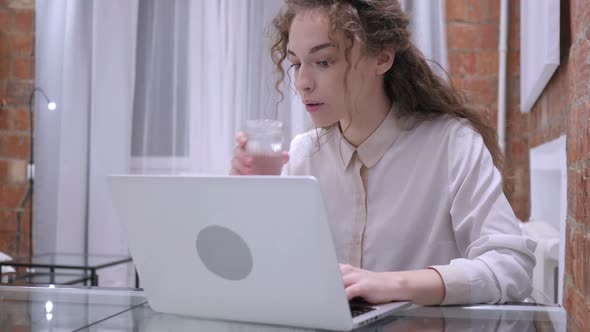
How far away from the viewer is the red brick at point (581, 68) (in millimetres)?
1031

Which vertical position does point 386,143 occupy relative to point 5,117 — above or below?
below

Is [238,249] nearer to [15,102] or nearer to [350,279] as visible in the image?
[350,279]

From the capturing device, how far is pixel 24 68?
11.0 feet

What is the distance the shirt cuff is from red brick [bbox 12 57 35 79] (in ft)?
9.36

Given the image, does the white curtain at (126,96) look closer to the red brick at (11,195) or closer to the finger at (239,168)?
the red brick at (11,195)

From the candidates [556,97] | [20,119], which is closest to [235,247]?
[556,97]

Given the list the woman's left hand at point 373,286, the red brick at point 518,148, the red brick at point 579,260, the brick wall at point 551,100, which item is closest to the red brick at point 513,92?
the brick wall at point 551,100

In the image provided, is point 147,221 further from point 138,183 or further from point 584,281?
point 584,281

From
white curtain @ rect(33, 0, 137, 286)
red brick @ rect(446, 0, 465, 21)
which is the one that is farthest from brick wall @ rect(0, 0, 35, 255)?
red brick @ rect(446, 0, 465, 21)

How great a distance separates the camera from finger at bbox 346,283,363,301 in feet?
2.67

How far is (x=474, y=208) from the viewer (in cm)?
121

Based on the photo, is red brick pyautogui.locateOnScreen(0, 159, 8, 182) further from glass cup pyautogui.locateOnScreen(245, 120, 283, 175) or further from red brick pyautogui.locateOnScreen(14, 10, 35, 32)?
glass cup pyautogui.locateOnScreen(245, 120, 283, 175)

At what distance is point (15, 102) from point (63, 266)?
48.5 inches

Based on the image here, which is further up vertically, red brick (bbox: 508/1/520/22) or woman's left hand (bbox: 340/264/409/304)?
red brick (bbox: 508/1/520/22)
